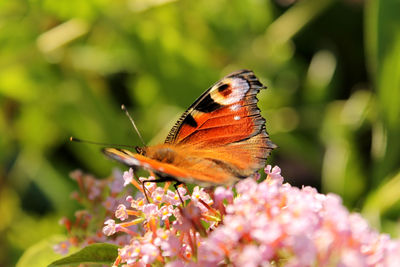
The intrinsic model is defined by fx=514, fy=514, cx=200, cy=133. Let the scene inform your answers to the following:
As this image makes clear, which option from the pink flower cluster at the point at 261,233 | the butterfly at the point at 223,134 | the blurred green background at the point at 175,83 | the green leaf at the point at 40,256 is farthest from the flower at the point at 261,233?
the blurred green background at the point at 175,83

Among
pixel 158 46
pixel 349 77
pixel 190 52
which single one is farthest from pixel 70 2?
pixel 349 77

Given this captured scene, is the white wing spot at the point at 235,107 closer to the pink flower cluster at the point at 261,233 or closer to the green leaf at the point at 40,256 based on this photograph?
the pink flower cluster at the point at 261,233

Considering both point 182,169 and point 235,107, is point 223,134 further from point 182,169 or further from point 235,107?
point 182,169

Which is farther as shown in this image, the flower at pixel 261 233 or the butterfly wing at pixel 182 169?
the butterfly wing at pixel 182 169

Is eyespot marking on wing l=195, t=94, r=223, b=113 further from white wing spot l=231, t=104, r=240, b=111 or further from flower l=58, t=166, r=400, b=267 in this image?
flower l=58, t=166, r=400, b=267

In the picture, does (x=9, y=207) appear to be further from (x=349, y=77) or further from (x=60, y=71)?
(x=349, y=77)

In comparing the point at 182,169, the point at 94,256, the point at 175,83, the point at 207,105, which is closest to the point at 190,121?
the point at 207,105

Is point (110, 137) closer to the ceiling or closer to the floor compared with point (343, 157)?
closer to the ceiling
